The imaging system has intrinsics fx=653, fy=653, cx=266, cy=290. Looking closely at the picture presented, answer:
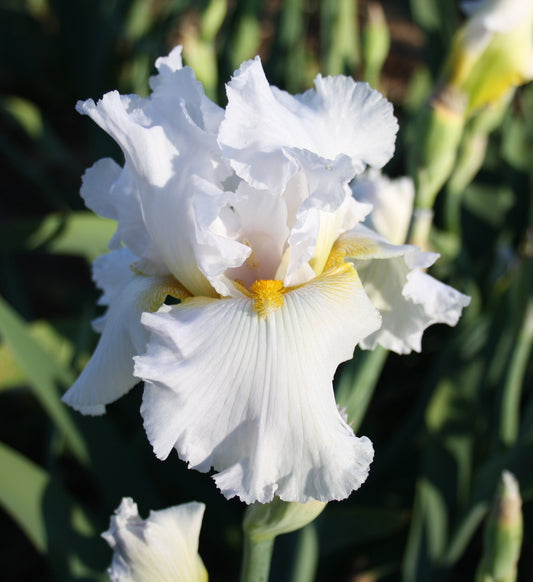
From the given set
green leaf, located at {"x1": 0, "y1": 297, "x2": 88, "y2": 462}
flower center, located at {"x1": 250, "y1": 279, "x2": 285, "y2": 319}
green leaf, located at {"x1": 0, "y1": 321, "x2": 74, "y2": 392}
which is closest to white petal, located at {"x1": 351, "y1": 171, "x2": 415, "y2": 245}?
flower center, located at {"x1": 250, "y1": 279, "x2": 285, "y2": 319}

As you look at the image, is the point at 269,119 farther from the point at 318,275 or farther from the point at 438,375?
the point at 438,375

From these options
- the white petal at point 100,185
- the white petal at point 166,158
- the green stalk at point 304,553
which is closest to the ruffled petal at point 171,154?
the white petal at point 166,158

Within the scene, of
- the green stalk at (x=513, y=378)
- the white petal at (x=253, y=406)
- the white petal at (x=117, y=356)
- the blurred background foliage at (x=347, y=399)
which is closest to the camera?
the white petal at (x=253, y=406)

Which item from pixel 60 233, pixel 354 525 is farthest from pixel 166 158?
pixel 354 525

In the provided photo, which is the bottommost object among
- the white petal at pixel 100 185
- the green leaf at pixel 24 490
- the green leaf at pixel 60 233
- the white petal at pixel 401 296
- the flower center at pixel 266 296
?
the green leaf at pixel 24 490

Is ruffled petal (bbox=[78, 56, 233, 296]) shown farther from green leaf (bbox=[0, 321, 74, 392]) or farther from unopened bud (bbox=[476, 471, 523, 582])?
green leaf (bbox=[0, 321, 74, 392])

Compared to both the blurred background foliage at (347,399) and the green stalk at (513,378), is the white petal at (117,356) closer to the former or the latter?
the blurred background foliage at (347,399)

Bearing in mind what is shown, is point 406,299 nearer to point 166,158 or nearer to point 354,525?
point 166,158
